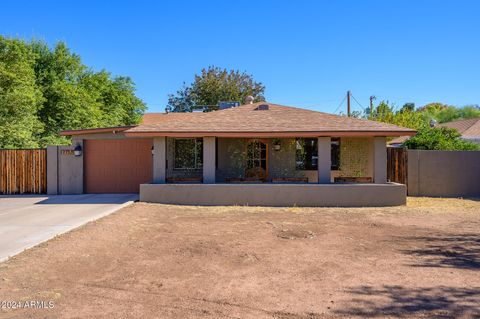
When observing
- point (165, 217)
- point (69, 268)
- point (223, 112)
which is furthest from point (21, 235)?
point (223, 112)

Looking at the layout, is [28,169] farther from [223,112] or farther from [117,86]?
[117,86]

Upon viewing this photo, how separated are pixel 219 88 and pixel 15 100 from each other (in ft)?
69.6

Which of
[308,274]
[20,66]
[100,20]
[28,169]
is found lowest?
[308,274]

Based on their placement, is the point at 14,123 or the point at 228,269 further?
the point at 14,123

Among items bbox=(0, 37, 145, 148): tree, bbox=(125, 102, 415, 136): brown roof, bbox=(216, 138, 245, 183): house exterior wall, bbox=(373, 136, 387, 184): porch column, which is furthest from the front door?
bbox=(0, 37, 145, 148): tree

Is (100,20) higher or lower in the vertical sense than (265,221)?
higher

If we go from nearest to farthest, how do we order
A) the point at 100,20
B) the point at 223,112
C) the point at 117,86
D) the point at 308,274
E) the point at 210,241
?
1. the point at 308,274
2. the point at 210,241
3. the point at 223,112
4. the point at 100,20
5. the point at 117,86

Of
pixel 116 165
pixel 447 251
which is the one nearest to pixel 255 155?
pixel 116 165

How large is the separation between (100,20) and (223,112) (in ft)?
33.9

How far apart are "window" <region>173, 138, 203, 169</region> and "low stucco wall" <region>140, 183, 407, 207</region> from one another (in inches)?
89.1

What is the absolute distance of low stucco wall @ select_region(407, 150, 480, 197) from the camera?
14.4 meters

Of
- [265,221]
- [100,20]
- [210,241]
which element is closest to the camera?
[210,241]

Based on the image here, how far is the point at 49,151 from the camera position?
13992 millimetres

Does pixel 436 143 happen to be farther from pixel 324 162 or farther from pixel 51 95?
pixel 51 95
